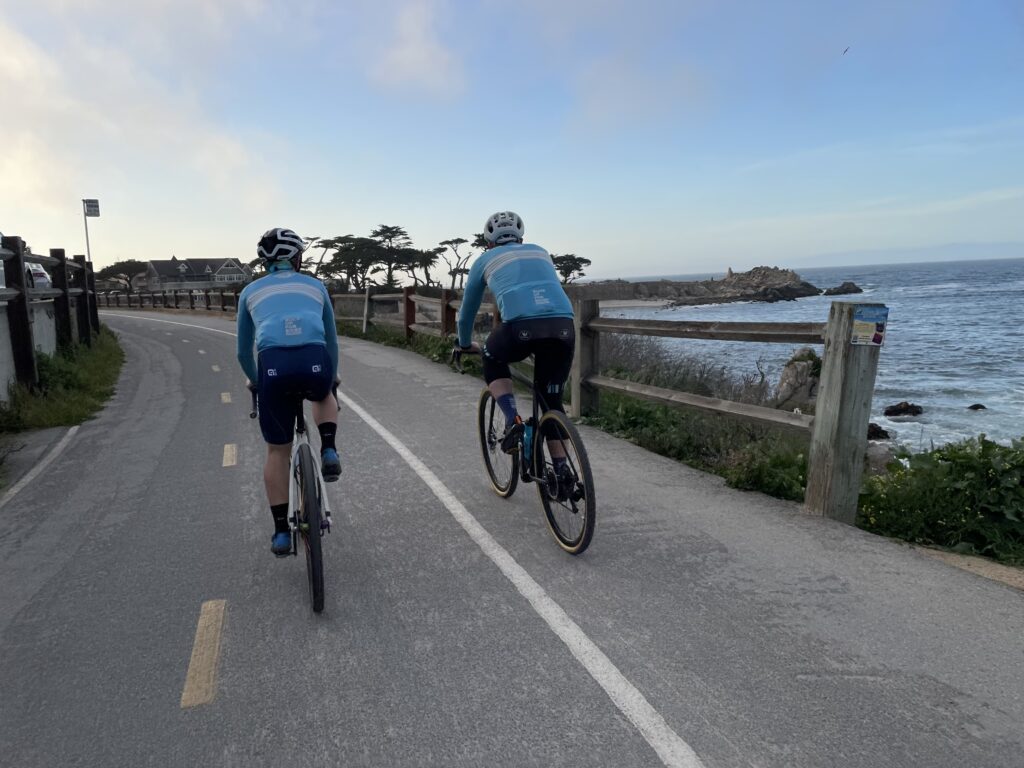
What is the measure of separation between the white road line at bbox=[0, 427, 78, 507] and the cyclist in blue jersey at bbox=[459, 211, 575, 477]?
462cm

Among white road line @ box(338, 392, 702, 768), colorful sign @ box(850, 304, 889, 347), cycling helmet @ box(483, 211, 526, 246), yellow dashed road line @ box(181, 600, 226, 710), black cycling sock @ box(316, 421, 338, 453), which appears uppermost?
cycling helmet @ box(483, 211, 526, 246)

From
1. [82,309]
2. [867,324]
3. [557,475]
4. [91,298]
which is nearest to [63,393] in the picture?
[82,309]

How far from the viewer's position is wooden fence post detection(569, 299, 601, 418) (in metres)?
8.17

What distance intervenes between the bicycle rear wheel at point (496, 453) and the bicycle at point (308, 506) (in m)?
1.71

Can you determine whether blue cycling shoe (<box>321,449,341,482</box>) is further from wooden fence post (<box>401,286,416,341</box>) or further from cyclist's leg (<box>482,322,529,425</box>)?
wooden fence post (<box>401,286,416,341</box>)

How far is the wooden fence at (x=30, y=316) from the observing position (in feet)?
30.7

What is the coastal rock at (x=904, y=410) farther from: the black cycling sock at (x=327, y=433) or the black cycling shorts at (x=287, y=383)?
the black cycling shorts at (x=287, y=383)

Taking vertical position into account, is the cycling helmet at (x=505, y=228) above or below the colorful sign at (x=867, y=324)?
above

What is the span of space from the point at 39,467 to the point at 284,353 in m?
5.06

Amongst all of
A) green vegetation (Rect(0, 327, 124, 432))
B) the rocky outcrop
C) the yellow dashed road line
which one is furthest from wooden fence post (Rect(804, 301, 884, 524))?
the rocky outcrop

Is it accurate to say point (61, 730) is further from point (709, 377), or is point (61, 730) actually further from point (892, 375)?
point (892, 375)

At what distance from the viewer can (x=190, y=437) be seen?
8195mm

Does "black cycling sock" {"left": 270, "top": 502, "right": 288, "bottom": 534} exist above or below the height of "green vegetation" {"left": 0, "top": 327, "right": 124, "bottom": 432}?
above

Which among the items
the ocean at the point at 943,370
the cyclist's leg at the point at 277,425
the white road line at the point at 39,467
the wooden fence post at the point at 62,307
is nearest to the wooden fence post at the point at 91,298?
the wooden fence post at the point at 62,307
